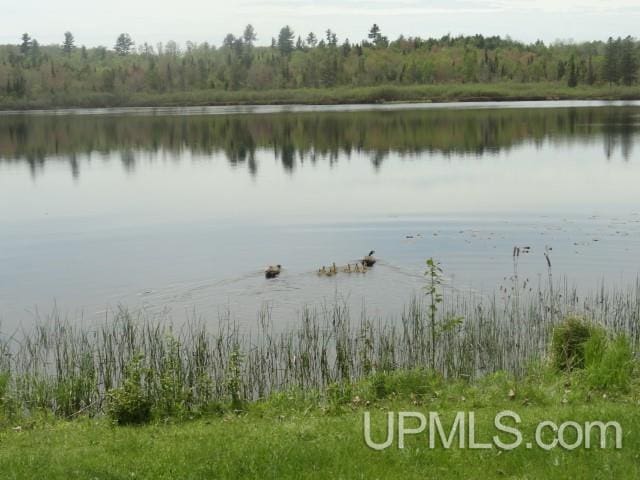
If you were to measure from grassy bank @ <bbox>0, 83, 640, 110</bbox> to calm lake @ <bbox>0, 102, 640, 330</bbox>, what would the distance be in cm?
8239

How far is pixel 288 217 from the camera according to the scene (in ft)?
108

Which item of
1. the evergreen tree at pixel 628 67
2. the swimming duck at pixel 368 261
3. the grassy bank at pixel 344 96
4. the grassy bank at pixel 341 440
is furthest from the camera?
the evergreen tree at pixel 628 67

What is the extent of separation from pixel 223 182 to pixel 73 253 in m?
17.9

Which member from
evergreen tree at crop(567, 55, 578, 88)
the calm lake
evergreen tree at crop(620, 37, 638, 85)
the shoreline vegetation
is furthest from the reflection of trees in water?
evergreen tree at crop(620, 37, 638, 85)

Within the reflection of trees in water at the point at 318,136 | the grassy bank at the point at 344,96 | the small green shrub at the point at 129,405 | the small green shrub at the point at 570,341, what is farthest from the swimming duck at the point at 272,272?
the grassy bank at the point at 344,96

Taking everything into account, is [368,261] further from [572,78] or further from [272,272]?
[572,78]

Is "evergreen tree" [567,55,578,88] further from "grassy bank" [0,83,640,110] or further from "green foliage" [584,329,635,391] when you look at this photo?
"green foliage" [584,329,635,391]

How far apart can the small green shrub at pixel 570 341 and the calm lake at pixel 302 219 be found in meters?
5.17

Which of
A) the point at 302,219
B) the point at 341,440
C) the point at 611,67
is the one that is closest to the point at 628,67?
the point at 611,67

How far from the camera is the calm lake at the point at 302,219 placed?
837 inches

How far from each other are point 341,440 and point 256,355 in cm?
516

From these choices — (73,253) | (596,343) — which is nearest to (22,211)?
(73,253)

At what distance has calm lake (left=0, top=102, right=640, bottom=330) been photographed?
21.3m

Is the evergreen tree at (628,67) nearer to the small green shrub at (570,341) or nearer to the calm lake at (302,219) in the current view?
the calm lake at (302,219)
